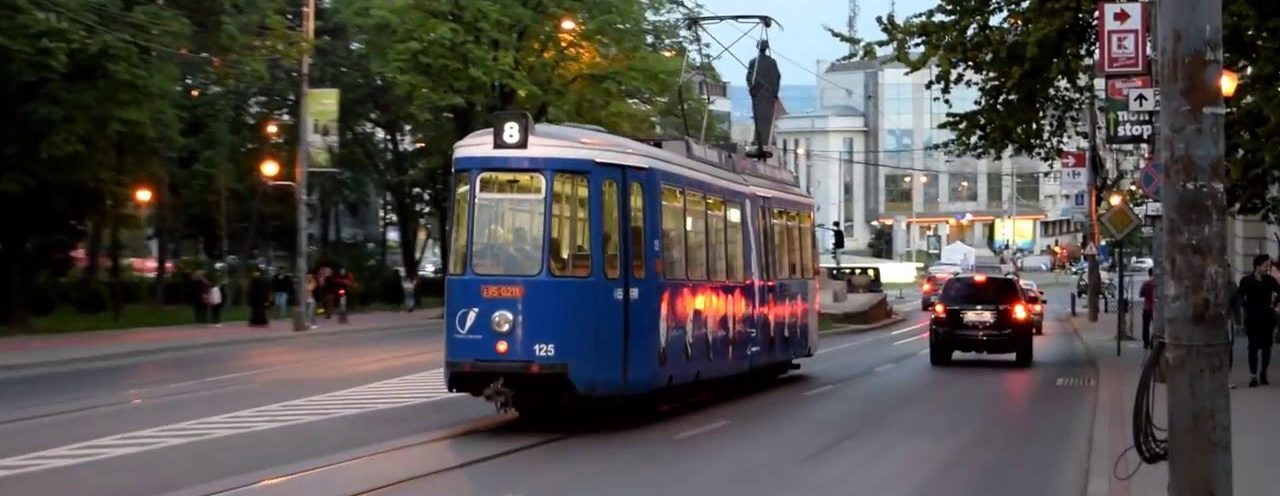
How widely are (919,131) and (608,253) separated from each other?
98.2 metres

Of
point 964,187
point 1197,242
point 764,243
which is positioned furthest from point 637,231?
point 964,187

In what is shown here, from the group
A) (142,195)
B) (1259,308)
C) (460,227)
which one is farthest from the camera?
(142,195)

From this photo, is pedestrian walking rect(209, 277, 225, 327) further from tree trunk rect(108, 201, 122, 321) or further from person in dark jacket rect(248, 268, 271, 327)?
tree trunk rect(108, 201, 122, 321)

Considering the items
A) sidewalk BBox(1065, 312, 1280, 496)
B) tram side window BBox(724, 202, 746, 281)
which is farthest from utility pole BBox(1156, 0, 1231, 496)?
tram side window BBox(724, 202, 746, 281)

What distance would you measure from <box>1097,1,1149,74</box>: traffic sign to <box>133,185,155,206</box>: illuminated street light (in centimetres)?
3279

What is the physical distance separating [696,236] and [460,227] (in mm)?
3732

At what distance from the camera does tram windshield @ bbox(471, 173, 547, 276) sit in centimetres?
1641

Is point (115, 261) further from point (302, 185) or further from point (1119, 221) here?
point (1119, 221)

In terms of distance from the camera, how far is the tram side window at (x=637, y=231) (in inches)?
673

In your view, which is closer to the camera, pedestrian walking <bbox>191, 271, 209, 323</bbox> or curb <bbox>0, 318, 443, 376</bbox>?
curb <bbox>0, 318, 443, 376</bbox>

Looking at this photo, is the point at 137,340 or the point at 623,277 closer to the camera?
the point at 623,277

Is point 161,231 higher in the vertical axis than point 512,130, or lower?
higher

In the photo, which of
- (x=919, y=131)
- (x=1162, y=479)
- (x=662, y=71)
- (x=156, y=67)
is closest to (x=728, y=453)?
(x=1162, y=479)

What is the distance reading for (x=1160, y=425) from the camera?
13.2 metres
